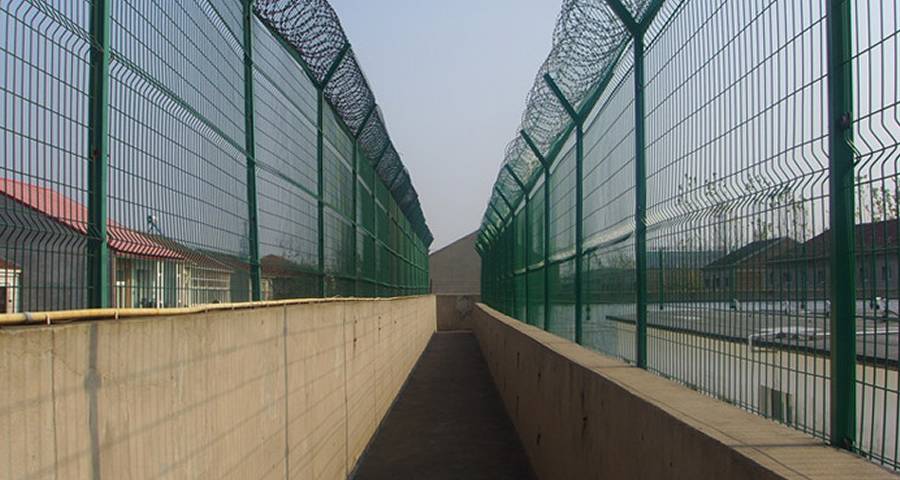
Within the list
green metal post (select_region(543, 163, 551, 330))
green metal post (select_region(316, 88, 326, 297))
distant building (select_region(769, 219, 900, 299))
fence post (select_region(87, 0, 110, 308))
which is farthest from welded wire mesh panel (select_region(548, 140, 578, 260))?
fence post (select_region(87, 0, 110, 308))

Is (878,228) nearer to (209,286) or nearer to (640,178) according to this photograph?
(640,178)

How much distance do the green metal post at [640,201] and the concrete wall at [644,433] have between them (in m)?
0.25

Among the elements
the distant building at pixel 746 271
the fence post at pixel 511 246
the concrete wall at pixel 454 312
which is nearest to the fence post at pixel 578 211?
the distant building at pixel 746 271

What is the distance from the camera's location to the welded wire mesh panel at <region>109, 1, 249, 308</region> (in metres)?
4.14

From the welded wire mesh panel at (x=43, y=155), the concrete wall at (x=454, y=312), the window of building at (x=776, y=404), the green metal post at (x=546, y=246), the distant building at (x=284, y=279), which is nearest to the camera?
the welded wire mesh panel at (x=43, y=155)

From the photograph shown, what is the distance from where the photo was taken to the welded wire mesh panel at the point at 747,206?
3.25m

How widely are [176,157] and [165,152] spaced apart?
188 millimetres

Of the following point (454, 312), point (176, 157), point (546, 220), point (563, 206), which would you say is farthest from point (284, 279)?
point (454, 312)

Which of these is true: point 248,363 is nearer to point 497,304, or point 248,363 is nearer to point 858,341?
point 858,341

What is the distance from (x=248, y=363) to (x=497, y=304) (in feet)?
69.2

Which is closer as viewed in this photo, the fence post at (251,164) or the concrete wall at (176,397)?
the concrete wall at (176,397)

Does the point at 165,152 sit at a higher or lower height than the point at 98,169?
higher

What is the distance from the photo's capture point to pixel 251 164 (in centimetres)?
666

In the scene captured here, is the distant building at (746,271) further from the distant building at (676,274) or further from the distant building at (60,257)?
the distant building at (60,257)
